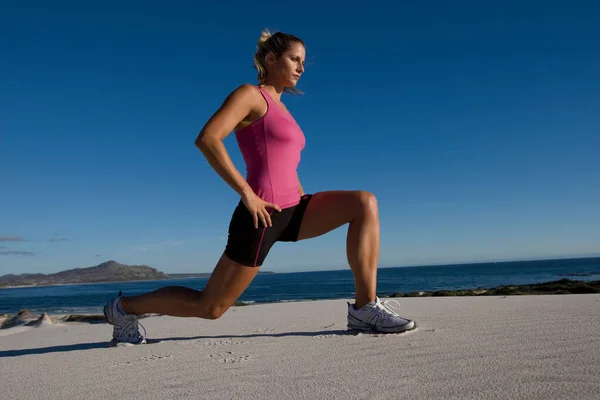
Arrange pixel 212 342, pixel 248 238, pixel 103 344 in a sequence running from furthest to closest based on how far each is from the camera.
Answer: pixel 103 344 → pixel 212 342 → pixel 248 238

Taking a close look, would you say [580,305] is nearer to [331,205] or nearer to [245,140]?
[331,205]

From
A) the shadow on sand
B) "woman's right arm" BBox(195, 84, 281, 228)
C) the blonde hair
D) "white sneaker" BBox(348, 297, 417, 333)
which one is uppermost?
the blonde hair

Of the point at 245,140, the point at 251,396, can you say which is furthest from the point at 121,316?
the point at 251,396

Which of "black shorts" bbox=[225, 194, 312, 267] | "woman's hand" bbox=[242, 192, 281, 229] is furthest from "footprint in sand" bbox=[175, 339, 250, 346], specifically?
"woman's hand" bbox=[242, 192, 281, 229]

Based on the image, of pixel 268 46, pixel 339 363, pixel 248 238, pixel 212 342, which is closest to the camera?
pixel 339 363

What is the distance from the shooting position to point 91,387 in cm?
194

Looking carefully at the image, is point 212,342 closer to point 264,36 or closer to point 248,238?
point 248,238

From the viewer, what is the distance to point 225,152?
2547 millimetres

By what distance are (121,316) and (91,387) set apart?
1.19 m

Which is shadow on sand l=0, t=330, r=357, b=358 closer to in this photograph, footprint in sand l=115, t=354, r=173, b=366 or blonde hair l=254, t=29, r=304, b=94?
footprint in sand l=115, t=354, r=173, b=366

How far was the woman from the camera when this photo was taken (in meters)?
2.64

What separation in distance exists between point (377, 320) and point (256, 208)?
1.05 meters

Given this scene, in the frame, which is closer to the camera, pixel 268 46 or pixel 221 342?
pixel 221 342

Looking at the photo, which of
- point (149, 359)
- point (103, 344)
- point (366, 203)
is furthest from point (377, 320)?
point (103, 344)
